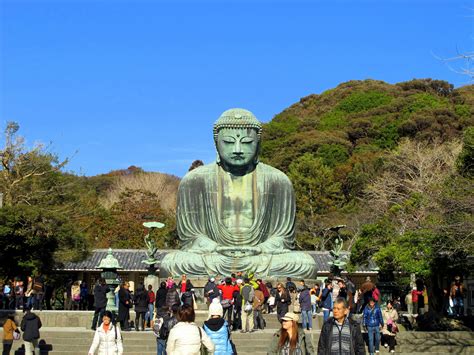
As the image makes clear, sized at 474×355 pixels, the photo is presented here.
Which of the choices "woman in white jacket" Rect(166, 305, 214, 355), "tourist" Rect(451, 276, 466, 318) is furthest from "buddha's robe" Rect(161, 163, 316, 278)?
"woman in white jacket" Rect(166, 305, 214, 355)

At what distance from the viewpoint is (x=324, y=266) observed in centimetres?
3719

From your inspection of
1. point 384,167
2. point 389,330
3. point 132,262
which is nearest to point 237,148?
point 389,330

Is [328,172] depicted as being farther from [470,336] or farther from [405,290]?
[470,336]

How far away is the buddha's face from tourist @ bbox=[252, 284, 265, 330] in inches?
235

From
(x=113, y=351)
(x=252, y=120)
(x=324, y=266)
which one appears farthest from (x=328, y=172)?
(x=113, y=351)

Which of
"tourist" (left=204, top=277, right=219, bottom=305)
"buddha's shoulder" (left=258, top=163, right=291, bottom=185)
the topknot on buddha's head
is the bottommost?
"tourist" (left=204, top=277, right=219, bottom=305)

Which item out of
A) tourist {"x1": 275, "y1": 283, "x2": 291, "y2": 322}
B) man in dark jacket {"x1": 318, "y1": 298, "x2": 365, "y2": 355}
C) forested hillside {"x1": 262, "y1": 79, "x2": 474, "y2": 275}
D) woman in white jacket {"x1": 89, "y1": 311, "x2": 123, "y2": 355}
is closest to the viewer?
man in dark jacket {"x1": 318, "y1": 298, "x2": 365, "y2": 355}

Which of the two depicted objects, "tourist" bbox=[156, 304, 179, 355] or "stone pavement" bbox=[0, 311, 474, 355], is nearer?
"tourist" bbox=[156, 304, 179, 355]

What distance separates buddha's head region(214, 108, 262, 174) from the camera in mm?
22625

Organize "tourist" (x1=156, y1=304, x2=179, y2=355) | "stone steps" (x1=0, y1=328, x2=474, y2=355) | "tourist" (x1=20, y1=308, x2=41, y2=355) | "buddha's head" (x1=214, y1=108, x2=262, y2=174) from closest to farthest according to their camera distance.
→ "tourist" (x1=156, y1=304, x2=179, y2=355)
"tourist" (x1=20, y1=308, x2=41, y2=355)
"stone steps" (x1=0, y1=328, x2=474, y2=355)
"buddha's head" (x1=214, y1=108, x2=262, y2=174)

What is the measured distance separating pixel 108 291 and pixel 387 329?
6.03 metres

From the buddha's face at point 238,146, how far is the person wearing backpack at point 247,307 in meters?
6.73

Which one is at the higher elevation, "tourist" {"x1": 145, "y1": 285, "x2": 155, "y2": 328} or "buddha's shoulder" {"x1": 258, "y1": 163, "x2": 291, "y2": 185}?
"buddha's shoulder" {"x1": 258, "y1": 163, "x2": 291, "y2": 185}

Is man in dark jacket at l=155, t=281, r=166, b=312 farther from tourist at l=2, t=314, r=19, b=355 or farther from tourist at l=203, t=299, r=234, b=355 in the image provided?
tourist at l=203, t=299, r=234, b=355
